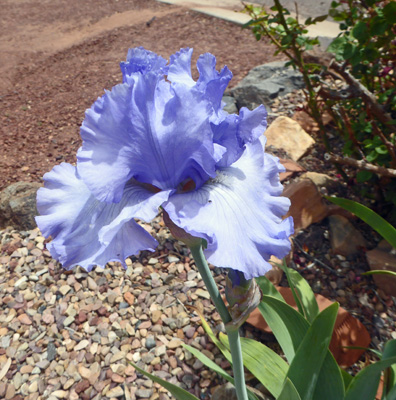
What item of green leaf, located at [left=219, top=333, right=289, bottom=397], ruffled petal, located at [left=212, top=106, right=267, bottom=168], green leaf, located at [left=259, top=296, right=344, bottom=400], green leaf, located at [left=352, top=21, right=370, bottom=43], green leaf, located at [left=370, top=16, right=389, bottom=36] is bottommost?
green leaf, located at [left=219, top=333, right=289, bottom=397]

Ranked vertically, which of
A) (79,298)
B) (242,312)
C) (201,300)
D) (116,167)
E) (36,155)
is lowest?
(36,155)

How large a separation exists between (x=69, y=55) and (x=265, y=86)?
10.1 feet

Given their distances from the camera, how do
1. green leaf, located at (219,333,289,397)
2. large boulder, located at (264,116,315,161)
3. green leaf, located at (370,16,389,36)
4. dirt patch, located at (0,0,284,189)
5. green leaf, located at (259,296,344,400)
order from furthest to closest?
dirt patch, located at (0,0,284,189) → large boulder, located at (264,116,315,161) → green leaf, located at (370,16,389,36) → green leaf, located at (219,333,289,397) → green leaf, located at (259,296,344,400)

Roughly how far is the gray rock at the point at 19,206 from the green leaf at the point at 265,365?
5.49 feet

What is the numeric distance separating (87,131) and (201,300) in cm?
150

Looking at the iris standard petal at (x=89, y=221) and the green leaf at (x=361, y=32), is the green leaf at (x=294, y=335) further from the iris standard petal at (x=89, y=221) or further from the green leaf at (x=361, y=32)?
the green leaf at (x=361, y=32)

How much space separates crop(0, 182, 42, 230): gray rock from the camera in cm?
252

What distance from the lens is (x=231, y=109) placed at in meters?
3.47

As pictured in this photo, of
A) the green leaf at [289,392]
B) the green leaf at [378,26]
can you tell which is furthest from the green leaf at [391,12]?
the green leaf at [289,392]

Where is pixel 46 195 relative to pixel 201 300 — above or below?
above

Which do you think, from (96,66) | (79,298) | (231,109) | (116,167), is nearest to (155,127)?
(116,167)

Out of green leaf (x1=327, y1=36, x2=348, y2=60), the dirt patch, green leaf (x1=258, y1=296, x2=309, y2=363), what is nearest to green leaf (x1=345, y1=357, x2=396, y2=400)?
green leaf (x1=258, y1=296, x2=309, y2=363)

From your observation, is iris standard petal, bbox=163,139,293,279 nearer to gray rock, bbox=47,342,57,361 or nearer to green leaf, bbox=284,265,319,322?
green leaf, bbox=284,265,319,322

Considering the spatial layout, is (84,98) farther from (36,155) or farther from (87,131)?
(87,131)
